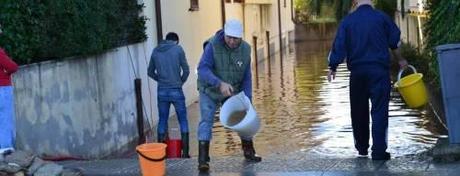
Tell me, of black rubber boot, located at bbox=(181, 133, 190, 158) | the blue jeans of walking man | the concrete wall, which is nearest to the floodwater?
black rubber boot, located at bbox=(181, 133, 190, 158)

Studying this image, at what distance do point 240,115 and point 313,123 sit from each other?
5301 mm

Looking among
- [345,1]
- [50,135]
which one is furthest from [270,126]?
[50,135]

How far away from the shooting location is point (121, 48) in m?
11.7

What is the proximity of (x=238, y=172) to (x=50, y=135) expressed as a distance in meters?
2.48

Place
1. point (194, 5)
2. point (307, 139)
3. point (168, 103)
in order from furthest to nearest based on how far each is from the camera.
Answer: point (194, 5)
point (307, 139)
point (168, 103)

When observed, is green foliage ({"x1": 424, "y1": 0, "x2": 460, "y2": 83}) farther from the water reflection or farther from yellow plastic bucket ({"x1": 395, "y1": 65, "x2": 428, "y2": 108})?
yellow plastic bucket ({"x1": 395, "y1": 65, "x2": 428, "y2": 108})

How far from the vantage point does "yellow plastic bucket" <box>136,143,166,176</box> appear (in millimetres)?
6906

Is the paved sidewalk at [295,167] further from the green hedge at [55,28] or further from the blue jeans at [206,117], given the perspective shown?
the green hedge at [55,28]

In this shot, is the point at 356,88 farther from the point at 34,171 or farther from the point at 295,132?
the point at 295,132

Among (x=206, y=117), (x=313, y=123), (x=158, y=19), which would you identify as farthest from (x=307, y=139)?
(x=158, y=19)

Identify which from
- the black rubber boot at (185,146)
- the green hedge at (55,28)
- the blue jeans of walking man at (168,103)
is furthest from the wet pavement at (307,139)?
the green hedge at (55,28)

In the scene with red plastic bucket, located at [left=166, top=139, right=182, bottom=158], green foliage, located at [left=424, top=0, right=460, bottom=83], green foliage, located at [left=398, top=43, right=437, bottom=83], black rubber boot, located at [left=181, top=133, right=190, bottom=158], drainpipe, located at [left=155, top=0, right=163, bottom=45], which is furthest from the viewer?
drainpipe, located at [left=155, top=0, right=163, bottom=45]

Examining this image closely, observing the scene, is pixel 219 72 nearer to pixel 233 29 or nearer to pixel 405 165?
pixel 233 29

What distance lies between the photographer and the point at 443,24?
10336mm
